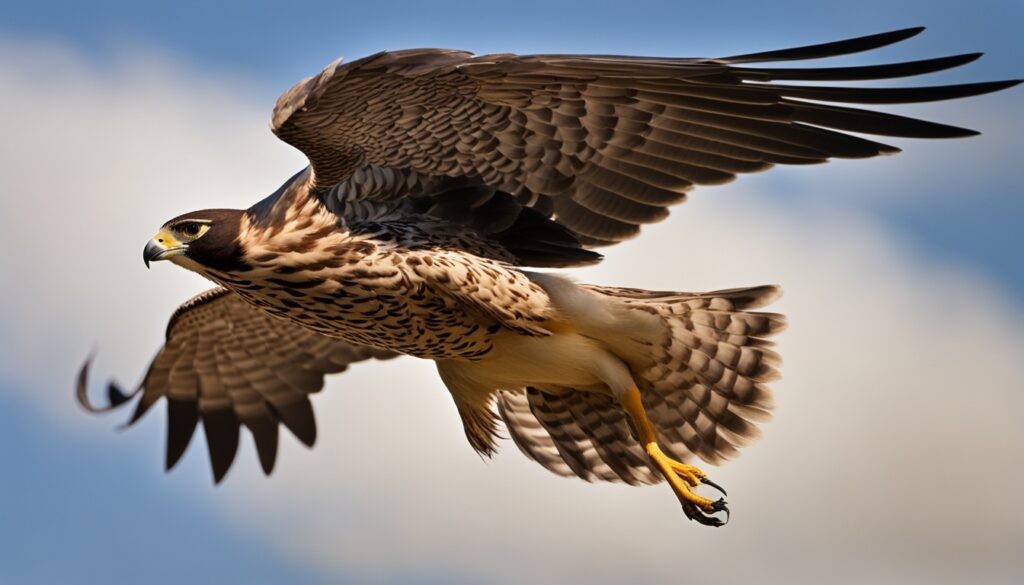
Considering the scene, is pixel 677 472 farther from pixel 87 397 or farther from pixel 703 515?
pixel 87 397

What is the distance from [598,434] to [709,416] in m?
0.62

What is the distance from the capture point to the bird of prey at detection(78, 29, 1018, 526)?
22.6ft

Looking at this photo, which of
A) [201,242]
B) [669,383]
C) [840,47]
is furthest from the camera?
[669,383]

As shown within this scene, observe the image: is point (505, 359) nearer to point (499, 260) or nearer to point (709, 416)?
point (499, 260)

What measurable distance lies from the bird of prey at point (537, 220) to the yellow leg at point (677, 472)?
0.01 metres

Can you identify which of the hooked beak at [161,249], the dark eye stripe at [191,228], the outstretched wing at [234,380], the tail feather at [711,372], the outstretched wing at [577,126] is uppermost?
the outstretched wing at [577,126]

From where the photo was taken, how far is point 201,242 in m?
7.25

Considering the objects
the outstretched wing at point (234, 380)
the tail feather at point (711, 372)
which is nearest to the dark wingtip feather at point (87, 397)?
the outstretched wing at point (234, 380)

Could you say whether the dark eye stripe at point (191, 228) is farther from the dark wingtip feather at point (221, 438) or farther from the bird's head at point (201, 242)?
the dark wingtip feather at point (221, 438)

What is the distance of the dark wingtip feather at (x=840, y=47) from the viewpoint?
237 inches

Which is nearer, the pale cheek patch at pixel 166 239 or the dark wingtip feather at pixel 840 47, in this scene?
the dark wingtip feather at pixel 840 47

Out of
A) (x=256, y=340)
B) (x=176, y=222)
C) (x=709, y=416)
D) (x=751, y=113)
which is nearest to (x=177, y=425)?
(x=256, y=340)

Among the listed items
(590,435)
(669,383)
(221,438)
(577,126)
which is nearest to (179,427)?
(221,438)

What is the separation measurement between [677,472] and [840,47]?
2380 mm
